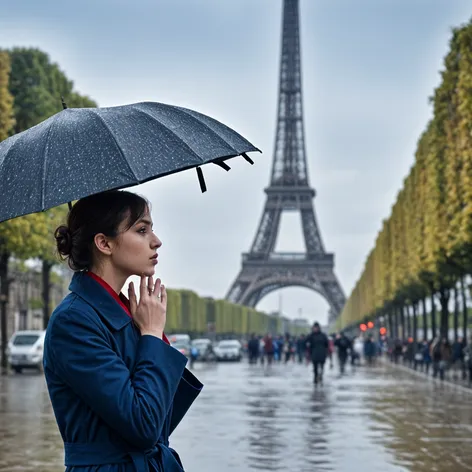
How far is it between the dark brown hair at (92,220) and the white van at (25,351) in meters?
41.1

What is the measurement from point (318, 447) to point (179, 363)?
38.1 feet

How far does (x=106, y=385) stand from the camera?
3.72 meters

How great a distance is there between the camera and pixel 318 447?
606 inches

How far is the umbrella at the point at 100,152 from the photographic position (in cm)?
414

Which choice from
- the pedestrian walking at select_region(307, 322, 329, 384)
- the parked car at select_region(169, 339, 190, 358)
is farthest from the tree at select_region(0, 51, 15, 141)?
the parked car at select_region(169, 339, 190, 358)

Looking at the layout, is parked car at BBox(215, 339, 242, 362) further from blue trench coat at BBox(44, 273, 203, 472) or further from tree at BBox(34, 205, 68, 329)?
blue trench coat at BBox(44, 273, 203, 472)

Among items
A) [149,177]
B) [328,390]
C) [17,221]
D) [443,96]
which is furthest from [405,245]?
[149,177]

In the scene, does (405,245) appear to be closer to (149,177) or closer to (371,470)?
(371,470)

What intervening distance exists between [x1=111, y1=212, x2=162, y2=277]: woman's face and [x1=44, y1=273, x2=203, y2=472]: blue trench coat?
0.12m

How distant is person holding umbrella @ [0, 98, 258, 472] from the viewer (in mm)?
3770

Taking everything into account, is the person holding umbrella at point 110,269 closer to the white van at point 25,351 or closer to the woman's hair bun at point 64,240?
the woman's hair bun at point 64,240

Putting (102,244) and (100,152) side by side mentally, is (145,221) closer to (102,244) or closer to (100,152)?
(102,244)

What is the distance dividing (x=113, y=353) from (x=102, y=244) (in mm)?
402

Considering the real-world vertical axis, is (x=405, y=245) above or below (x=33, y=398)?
above
